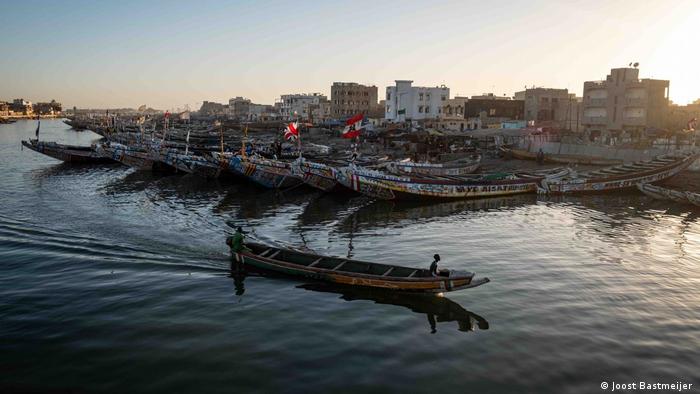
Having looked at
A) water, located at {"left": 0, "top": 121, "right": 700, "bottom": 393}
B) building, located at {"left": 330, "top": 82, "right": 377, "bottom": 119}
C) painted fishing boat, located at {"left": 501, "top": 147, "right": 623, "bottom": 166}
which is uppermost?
building, located at {"left": 330, "top": 82, "right": 377, "bottom": 119}

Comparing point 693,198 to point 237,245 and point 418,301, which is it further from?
point 237,245

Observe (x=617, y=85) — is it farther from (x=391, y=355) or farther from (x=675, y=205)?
(x=391, y=355)

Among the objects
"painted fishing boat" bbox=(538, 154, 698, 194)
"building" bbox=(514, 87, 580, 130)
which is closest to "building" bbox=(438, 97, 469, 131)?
"building" bbox=(514, 87, 580, 130)

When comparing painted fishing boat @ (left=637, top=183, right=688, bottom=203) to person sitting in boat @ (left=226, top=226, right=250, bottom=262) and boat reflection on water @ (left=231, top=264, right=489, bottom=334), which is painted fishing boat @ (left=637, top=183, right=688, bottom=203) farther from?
person sitting in boat @ (left=226, top=226, right=250, bottom=262)

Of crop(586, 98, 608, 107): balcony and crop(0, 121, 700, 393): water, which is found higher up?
crop(586, 98, 608, 107): balcony

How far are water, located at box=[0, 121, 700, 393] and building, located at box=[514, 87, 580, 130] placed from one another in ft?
173

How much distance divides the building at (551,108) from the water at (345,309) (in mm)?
52823

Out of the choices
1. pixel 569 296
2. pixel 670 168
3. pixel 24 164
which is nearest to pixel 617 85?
pixel 670 168

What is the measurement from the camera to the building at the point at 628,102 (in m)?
62.6

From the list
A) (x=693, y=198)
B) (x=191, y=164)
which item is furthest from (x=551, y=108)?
(x=191, y=164)

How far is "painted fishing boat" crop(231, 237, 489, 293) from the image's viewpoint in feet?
55.0

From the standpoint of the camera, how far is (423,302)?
17.4 m

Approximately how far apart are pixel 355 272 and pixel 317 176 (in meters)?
20.5

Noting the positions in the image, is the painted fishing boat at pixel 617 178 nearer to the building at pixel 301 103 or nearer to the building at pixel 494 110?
the building at pixel 494 110
